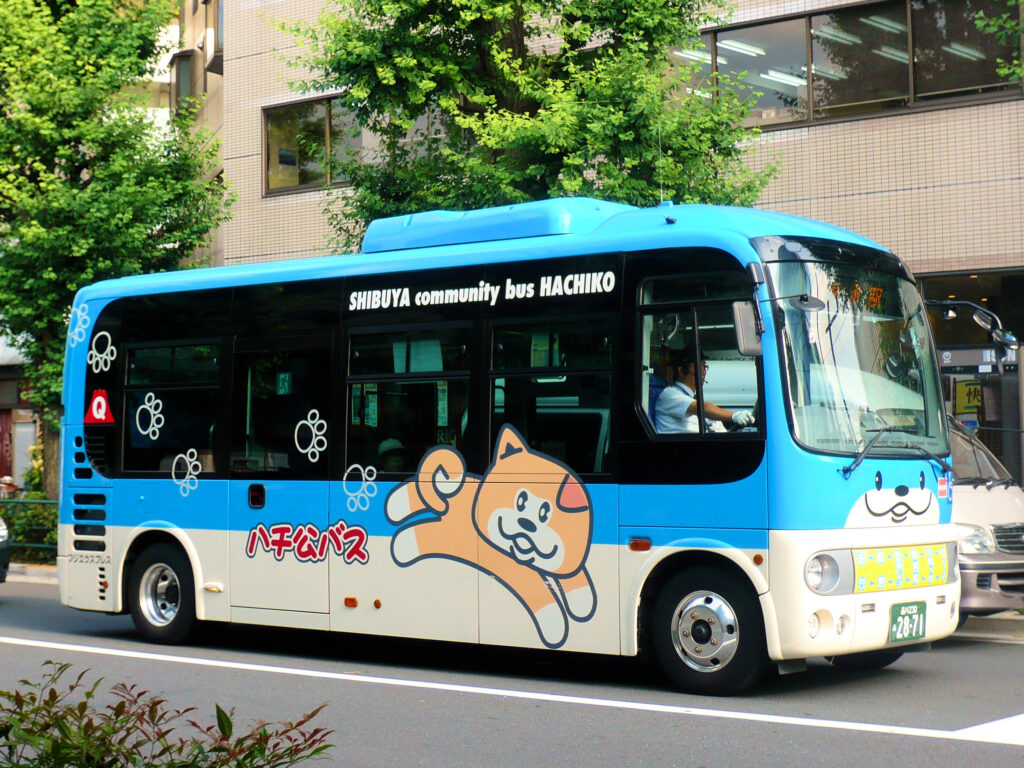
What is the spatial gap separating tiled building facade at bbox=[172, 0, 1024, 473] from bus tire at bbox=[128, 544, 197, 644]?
657 cm

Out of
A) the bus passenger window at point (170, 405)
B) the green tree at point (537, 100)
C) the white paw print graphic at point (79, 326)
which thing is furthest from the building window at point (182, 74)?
the bus passenger window at point (170, 405)

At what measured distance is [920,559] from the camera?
28.9 ft

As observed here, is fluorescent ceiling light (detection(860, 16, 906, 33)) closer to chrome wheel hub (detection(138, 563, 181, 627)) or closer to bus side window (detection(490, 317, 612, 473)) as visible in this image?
bus side window (detection(490, 317, 612, 473))

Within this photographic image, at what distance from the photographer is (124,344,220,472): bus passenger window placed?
11398mm

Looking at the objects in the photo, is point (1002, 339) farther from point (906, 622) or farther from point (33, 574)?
point (33, 574)

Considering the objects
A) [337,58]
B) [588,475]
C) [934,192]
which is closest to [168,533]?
[588,475]

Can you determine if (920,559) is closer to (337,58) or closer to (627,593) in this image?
(627,593)

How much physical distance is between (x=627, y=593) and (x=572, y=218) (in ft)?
8.91

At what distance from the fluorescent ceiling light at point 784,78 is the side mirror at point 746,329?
33.9 feet

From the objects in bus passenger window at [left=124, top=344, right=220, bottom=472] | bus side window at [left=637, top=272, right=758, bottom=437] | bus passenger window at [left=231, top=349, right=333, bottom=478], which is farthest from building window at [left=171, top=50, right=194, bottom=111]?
bus side window at [left=637, top=272, right=758, bottom=437]

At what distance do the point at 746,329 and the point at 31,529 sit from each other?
46.3ft

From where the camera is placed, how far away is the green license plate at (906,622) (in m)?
8.55

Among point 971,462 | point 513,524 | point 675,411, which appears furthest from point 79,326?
point 971,462

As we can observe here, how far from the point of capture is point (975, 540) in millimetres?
11164
